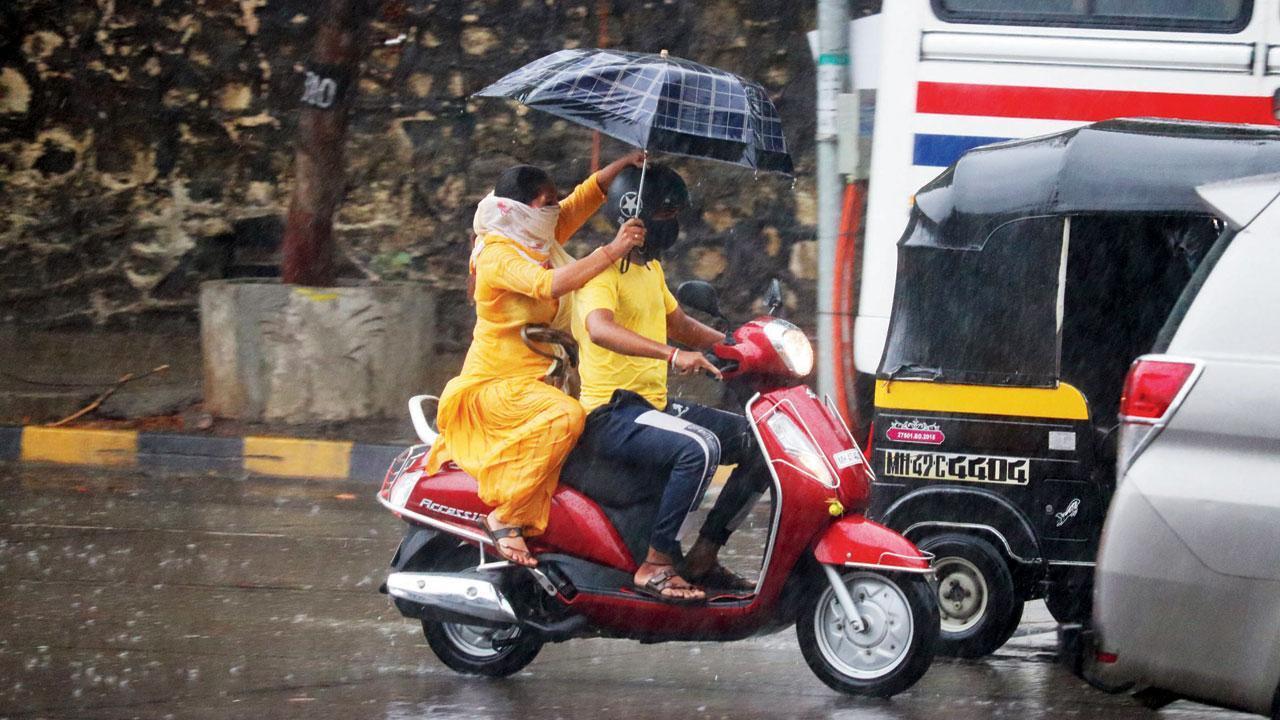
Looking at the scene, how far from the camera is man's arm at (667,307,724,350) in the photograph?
5.50 m

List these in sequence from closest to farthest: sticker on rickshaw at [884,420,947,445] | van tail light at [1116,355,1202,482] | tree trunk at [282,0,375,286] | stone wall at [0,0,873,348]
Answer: van tail light at [1116,355,1202,482], sticker on rickshaw at [884,420,947,445], tree trunk at [282,0,375,286], stone wall at [0,0,873,348]

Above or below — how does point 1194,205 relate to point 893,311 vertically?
above

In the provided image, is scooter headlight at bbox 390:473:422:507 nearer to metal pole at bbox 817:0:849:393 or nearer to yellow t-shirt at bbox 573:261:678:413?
yellow t-shirt at bbox 573:261:678:413

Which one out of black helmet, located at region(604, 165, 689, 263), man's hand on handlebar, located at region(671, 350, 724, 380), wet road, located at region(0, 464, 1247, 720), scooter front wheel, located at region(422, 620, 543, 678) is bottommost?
wet road, located at region(0, 464, 1247, 720)

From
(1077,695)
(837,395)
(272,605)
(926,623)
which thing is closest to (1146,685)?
(926,623)

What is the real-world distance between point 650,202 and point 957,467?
1.44 m

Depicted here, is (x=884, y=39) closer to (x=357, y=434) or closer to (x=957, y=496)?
(x=957, y=496)

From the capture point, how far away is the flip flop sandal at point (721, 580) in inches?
203

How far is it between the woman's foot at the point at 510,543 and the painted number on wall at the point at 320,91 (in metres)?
6.33

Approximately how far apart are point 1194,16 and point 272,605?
4598 mm

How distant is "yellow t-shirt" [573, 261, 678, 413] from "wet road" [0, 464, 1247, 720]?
3.20 ft

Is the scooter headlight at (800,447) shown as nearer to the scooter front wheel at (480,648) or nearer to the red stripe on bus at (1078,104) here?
the scooter front wheel at (480,648)

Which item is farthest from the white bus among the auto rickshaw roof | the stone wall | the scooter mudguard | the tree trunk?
the stone wall

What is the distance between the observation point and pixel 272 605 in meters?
6.43
